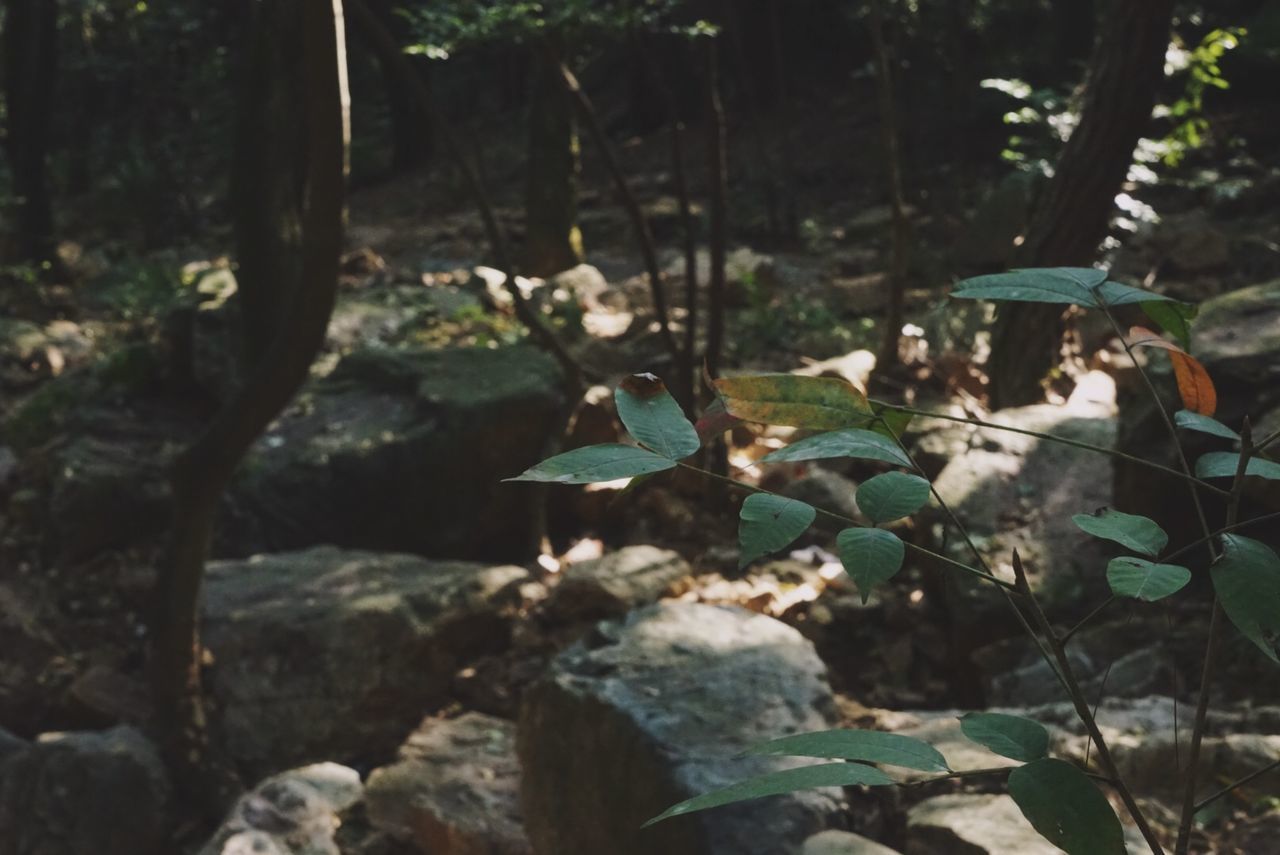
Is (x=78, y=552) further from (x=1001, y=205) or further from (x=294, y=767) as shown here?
(x=1001, y=205)

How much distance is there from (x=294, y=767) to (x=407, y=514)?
67.8 inches

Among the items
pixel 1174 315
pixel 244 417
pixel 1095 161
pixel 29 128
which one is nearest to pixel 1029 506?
pixel 1095 161

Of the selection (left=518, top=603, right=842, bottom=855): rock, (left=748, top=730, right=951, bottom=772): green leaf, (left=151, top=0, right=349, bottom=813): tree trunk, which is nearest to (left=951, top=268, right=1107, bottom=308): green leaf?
(left=748, top=730, right=951, bottom=772): green leaf

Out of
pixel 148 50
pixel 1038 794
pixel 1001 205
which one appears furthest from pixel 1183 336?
pixel 148 50

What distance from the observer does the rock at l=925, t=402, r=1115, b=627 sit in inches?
151

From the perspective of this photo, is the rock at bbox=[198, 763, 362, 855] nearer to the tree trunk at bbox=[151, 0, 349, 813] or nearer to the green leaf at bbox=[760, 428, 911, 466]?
the tree trunk at bbox=[151, 0, 349, 813]

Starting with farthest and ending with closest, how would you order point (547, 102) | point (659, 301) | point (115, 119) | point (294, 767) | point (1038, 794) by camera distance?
1. point (115, 119)
2. point (547, 102)
3. point (659, 301)
4. point (294, 767)
5. point (1038, 794)

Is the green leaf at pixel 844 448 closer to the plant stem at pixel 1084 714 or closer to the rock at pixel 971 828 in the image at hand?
the plant stem at pixel 1084 714

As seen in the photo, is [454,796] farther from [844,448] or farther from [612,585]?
[844,448]

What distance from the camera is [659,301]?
527cm

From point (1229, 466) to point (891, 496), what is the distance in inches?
11.1

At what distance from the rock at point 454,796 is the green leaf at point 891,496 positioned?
2.51 meters

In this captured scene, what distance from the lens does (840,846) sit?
1950mm

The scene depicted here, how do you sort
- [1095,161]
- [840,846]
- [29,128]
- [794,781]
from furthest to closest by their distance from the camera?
1. [29,128]
2. [1095,161]
3. [840,846]
4. [794,781]
